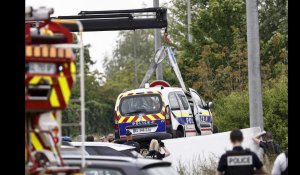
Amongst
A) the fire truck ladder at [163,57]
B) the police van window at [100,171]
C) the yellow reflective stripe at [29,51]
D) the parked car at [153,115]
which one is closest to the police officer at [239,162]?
the police van window at [100,171]

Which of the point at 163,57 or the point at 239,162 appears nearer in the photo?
the point at 239,162

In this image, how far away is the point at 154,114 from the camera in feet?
93.2

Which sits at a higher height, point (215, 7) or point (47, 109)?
point (215, 7)

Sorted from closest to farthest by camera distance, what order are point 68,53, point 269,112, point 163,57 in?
1. point 68,53
2. point 269,112
3. point 163,57

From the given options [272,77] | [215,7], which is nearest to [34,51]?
[272,77]

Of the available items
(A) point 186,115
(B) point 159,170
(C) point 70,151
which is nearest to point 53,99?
(B) point 159,170

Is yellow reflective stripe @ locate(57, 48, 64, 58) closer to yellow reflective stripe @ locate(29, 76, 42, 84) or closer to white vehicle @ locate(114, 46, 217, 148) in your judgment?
yellow reflective stripe @ locate(29, 76, 42, 84)

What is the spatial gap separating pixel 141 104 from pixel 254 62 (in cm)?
572

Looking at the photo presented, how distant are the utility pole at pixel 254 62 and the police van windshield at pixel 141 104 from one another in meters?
4.96

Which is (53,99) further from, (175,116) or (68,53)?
(175,116)

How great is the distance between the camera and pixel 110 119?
82312 mm
